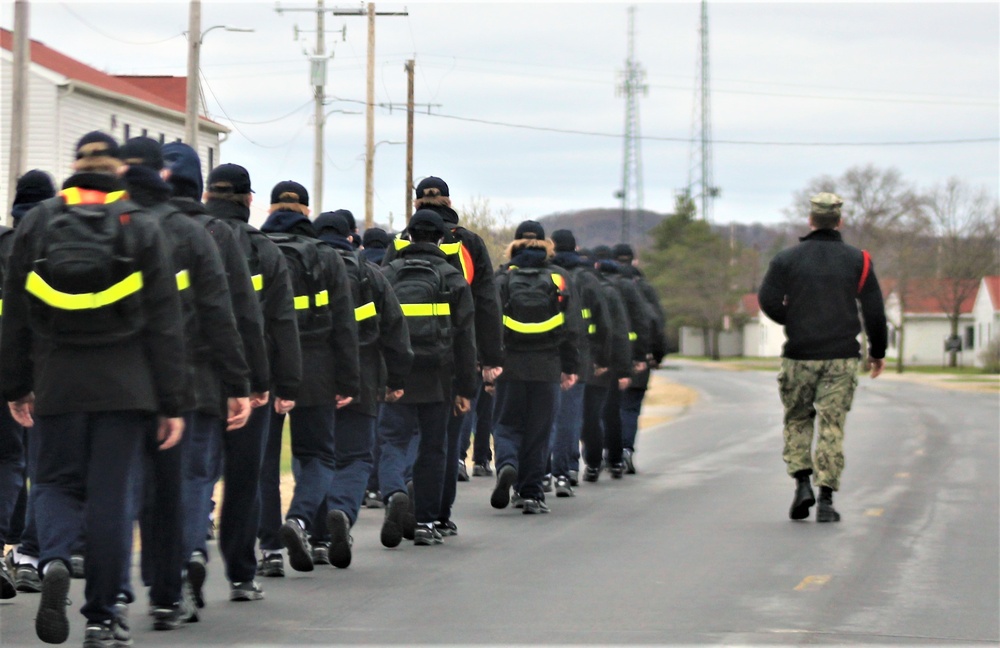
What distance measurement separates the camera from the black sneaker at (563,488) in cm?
1449

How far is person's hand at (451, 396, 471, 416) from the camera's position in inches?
434

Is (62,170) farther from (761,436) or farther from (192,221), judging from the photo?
(192,221)

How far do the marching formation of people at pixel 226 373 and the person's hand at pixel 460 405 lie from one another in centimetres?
2

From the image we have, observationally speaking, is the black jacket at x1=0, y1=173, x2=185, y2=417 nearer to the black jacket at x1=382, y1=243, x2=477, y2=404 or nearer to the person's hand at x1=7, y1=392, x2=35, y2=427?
the person's hand at x1=7, y1=392, x2=35, y2=427

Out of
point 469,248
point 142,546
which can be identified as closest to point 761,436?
point 469,248

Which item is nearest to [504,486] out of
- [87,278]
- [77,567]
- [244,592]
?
[77,567]

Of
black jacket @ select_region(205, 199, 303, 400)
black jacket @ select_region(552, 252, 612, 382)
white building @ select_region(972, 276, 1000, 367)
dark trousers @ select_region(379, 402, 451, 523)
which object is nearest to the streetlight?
black jacket @ select_region(552, 252, 612, 382)

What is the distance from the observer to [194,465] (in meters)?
7.89

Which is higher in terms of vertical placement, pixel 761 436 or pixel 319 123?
pixel 319 123

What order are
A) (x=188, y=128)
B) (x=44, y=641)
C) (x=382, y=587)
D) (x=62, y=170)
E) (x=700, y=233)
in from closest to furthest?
1. (x=44, y=641)
2. (x=382, y=587)
3. (x=188, y=128)
4. (x=62, y=170)
5. (x=700, y=233)

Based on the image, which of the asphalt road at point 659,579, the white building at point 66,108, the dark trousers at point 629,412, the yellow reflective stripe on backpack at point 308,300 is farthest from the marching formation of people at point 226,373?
the white building at point 66,108

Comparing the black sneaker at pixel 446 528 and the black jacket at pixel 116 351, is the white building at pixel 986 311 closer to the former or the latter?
the black sneaker at pixel 446 528

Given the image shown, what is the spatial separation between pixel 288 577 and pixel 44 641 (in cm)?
274

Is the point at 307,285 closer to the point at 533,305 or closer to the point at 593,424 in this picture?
the point at 533,305
